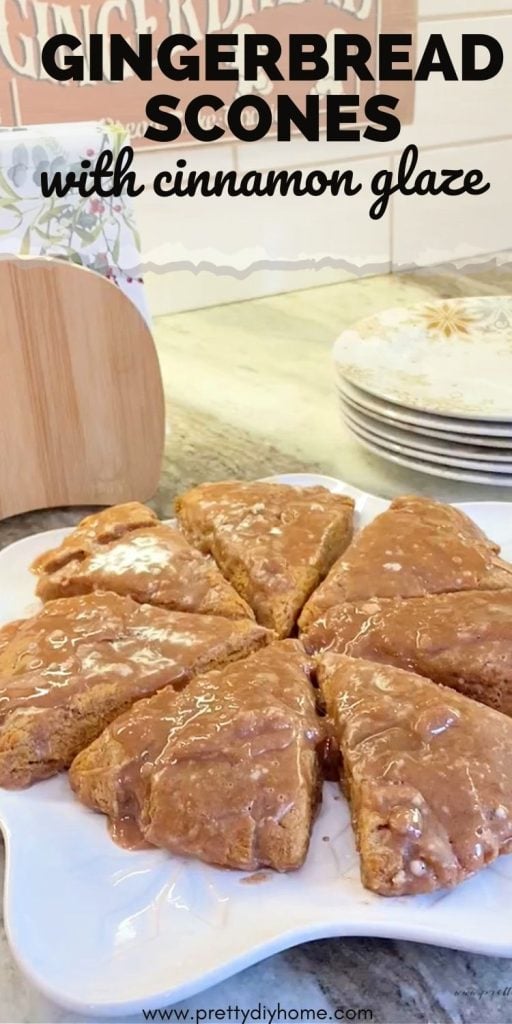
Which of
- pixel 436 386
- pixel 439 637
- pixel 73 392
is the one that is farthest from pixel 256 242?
pixel 439 637

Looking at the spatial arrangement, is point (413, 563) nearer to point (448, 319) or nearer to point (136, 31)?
point (448, 319)

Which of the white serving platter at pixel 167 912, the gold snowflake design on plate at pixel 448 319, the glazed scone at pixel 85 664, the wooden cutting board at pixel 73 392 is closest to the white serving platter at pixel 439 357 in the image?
the gold snowflake design on plate at pixel 448 319

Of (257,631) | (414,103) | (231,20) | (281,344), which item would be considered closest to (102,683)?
(257,631)

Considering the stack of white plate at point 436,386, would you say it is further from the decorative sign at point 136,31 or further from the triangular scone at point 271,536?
the decorative sign at point 136,31

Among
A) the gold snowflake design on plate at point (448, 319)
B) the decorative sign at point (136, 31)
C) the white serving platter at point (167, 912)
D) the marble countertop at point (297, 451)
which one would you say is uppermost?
the decorative sign at point (136, 31)

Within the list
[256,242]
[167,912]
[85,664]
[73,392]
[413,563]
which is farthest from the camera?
[256,242]

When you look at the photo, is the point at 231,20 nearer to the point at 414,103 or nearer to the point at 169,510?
the point at 414,103
